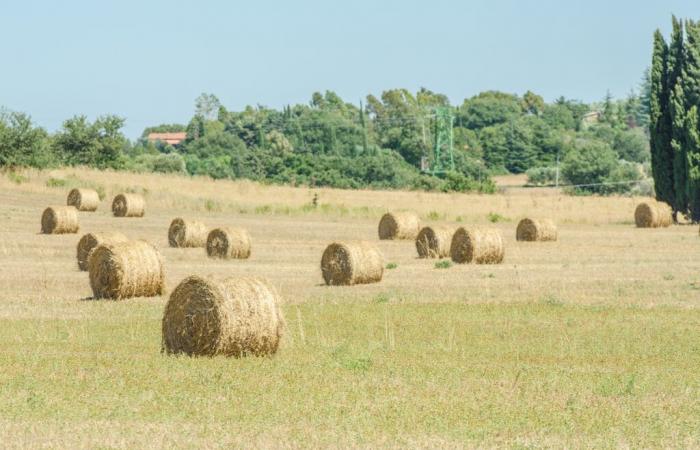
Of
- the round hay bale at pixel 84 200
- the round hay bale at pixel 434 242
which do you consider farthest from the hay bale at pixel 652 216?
the round hay bale at pixel 84 200

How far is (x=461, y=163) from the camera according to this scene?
144m

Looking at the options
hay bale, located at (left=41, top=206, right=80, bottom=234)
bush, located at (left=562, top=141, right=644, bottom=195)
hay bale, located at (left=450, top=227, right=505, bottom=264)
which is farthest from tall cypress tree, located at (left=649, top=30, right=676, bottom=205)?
bush, located at (left=562, top=141, right=644, bottom=195)

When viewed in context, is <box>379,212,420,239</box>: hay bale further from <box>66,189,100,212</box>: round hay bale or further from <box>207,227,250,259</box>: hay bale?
<box>66,189,100,212</box>: round hay bale

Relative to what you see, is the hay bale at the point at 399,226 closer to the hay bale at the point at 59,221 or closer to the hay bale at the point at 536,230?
the hay bale at the point at 536,230

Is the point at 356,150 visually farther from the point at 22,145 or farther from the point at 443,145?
the point at 22,145

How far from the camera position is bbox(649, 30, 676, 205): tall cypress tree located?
66062 mm

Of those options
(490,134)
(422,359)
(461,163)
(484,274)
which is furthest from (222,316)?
(490,134)

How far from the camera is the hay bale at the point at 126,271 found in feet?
81.9

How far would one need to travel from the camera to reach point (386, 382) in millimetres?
15125

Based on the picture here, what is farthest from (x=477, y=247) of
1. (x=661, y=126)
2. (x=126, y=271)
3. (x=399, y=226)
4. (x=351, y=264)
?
(x=661, y=126)

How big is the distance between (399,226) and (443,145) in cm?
10550

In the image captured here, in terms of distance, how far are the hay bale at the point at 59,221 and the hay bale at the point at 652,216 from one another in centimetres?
2472

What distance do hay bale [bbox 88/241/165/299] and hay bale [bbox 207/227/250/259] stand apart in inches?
442

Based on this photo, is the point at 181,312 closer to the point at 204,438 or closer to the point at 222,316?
the point at 222,316
